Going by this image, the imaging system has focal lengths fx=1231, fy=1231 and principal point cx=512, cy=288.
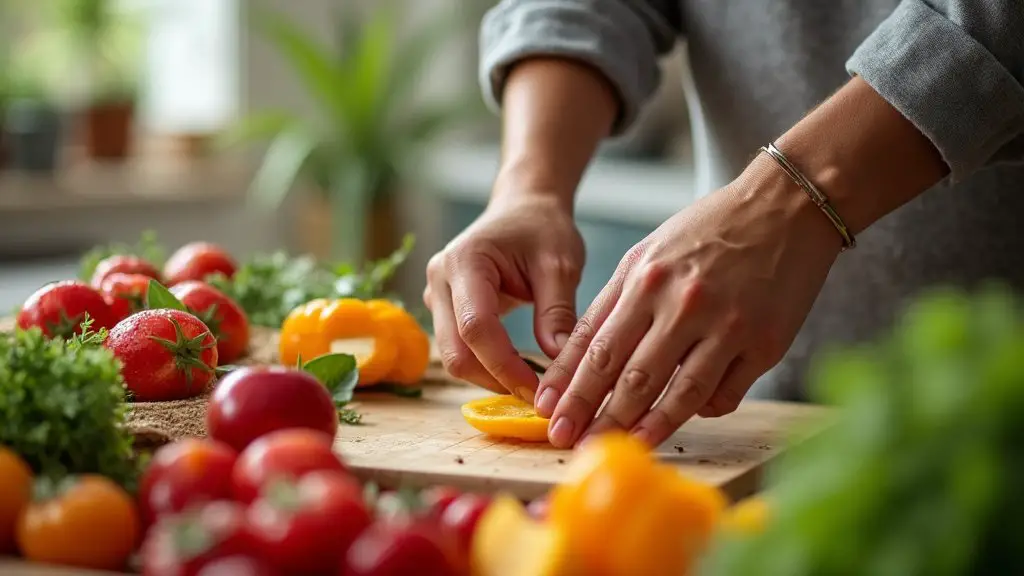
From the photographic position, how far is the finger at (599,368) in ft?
3.70

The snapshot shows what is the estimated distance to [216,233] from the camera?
189 inches

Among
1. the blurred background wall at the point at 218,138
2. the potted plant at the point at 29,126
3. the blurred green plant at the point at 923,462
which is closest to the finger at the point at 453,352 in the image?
the blurred green plant at the point at 923,462

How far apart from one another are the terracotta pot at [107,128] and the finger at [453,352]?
330cm

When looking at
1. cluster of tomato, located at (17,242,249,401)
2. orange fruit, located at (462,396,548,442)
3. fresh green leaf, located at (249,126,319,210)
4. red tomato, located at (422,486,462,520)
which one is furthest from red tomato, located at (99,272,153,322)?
fresh green leaf, located at (249,126,319,210)

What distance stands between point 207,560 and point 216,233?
13.9 feet

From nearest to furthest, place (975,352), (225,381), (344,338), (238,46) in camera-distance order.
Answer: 1. (975,352)
2. (225,381)
3. (344,338)
4. (238,46)

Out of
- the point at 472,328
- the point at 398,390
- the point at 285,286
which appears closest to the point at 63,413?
the point at 472,328

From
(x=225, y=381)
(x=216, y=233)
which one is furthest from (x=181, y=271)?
(x=216, y=233)

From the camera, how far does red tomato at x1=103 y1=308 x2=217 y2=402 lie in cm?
117

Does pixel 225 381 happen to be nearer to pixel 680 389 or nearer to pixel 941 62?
pixel 680 389

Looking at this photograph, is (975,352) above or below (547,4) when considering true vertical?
below

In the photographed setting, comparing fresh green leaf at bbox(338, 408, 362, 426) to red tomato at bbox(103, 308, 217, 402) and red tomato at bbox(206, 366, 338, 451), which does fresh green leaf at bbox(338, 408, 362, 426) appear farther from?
red tomato at bbox(206, 366, 338, 451)

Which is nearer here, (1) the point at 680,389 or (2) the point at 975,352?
(2) the point at 975,352

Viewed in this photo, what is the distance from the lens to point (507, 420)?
1.17 m
